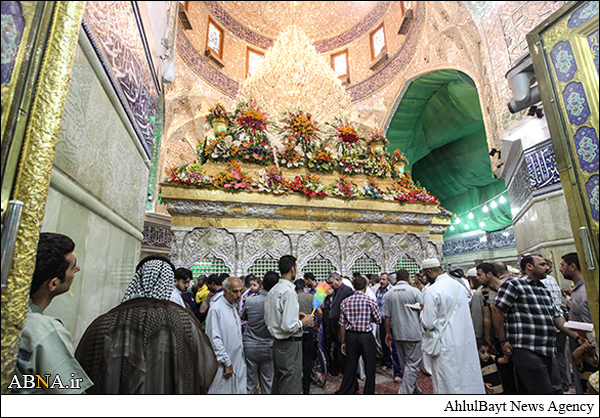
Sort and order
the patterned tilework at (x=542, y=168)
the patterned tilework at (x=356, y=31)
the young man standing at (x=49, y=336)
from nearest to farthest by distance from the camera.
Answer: the young man standing at (x=49, y=336), the patterned tilework at (x=542, y=168), the patterned tilework at (x=356, y=31)

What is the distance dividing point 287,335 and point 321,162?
3.82 metres

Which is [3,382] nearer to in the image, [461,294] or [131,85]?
[131,85]

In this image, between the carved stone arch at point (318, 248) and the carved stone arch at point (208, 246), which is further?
the carved stone arch at point (318, 248)

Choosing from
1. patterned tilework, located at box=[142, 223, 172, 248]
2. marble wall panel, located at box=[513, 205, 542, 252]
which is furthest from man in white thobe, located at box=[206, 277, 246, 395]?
patterned tilework, located at box=[142, 223, 172, 248]

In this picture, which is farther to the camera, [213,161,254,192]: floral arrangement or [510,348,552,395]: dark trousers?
[213,161,254,192]: floral arrangement

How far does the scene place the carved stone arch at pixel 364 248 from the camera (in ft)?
17.5

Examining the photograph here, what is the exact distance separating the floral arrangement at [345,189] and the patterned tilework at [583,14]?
376cm

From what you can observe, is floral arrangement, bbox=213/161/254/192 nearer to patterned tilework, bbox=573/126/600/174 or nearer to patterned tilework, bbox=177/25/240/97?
patterned tilework, bbox=573/126/600/174

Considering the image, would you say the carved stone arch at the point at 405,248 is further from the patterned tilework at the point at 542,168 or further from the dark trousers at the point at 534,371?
the dark trousers at the point at 534,371

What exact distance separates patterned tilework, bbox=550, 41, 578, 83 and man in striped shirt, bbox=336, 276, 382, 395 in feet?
7.87

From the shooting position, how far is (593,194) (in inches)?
52.8

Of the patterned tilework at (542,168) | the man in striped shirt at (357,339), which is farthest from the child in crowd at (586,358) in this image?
the patterned tilework at (542,168)

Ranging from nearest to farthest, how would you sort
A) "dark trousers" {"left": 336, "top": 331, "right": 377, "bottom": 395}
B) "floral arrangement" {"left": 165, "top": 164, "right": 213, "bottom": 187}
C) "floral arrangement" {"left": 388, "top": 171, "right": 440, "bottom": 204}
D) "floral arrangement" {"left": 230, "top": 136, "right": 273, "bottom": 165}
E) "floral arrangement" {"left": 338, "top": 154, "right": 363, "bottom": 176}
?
"dark trousers" {"left": 336, "top": 331, "right": 377, "bottom": 395}
"floral arrangement" {"left": 165, "top": 164, "right": 213, "bottom": 187}
"floral arrangement" {"left": 230, "top": 136, "right": 273, "bottom": 165}
"floral arrangement" {"left": 388, "top": 171, "right": 440, "bottom": 204}
"floral arrangement" {"left": 338, "top": 154, "right": 363, "bottom": 176}

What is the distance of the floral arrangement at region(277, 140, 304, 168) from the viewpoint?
5508 millimetres
